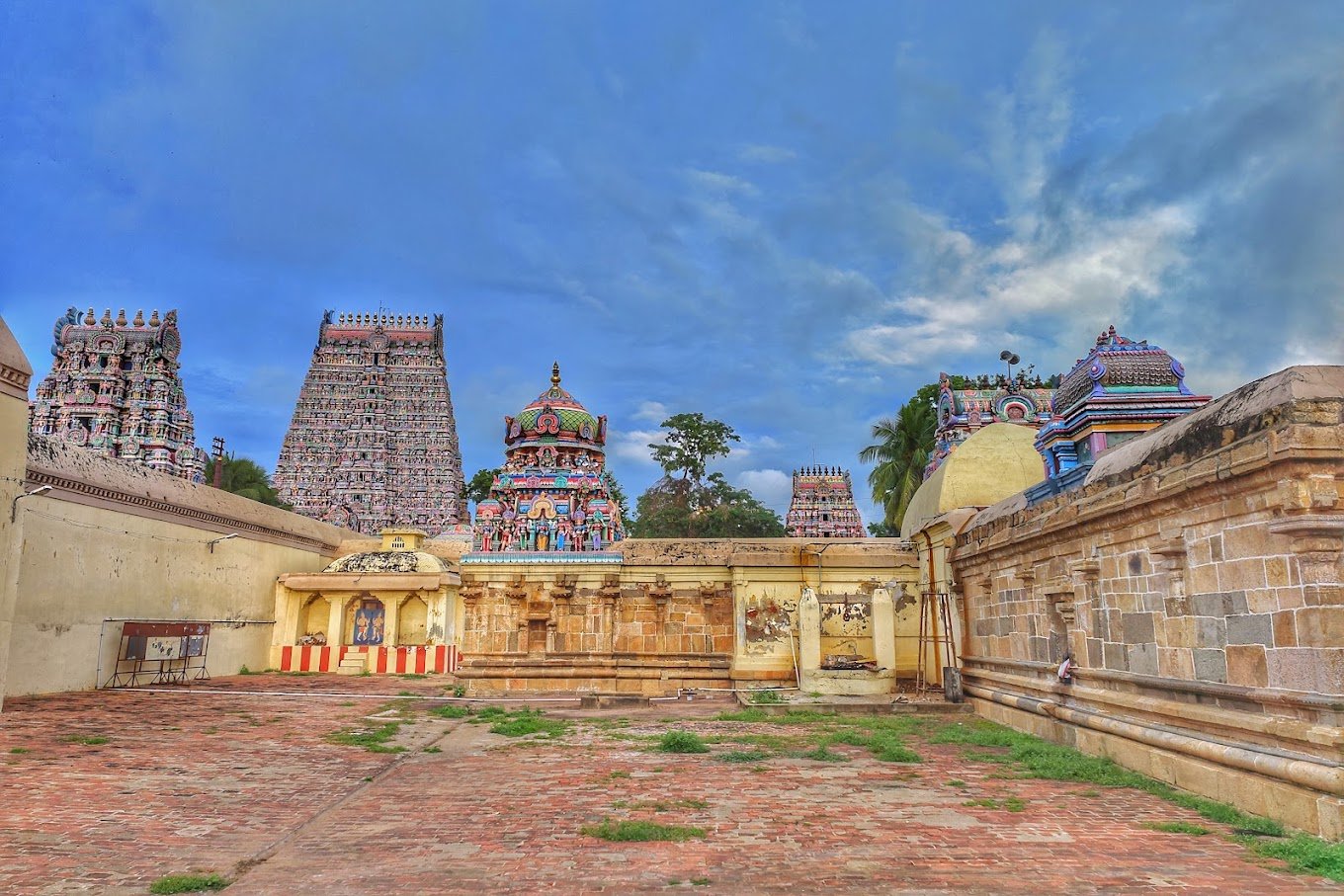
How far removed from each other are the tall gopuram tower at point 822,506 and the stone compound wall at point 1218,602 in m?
34.2

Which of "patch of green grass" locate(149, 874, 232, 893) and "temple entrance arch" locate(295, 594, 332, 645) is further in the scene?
"temple entrance arch" locate(295, 594, 332, 645)

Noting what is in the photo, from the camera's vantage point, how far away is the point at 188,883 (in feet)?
16.8

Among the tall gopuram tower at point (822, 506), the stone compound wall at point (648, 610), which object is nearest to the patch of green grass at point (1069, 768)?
the stone compound wall at point (648, 610)

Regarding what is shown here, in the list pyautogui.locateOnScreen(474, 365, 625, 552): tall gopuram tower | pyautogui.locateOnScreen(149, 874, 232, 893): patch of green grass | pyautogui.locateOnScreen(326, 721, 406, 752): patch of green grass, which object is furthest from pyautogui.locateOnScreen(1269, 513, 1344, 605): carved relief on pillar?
pyautogui.locateOnScreen(474, 365, 625, 552): tall gopuram tower

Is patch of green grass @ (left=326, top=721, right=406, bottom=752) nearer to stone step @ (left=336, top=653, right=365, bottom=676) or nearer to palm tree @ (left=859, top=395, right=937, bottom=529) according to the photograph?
stone step @ (left=336, top=653, right=365, bottom=676)

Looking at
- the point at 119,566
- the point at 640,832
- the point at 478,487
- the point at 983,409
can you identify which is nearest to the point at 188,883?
the point at 640,832

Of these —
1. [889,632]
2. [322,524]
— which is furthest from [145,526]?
[889,632]

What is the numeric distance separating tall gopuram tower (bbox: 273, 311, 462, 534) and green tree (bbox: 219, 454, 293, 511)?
9.36m

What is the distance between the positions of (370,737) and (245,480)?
37.3 metres

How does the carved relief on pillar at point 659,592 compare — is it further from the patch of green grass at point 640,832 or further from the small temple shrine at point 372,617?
the patch of green grass at point 640,832

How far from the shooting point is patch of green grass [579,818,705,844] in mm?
6129

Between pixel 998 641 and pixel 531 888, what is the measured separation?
9.90 meters

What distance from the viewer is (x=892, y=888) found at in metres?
5.08

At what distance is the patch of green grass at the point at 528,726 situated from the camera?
11.8 meters
